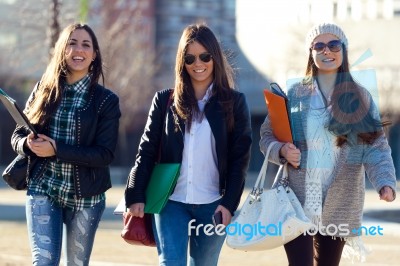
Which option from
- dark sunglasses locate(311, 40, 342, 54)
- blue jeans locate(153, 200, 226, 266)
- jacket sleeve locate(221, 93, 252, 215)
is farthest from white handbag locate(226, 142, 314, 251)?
dark sunglasses locate(311, 40, 342, 54)

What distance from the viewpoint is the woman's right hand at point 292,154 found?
6.27m

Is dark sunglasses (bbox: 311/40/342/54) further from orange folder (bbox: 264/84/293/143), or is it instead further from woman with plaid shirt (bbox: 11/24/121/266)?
woman with plaid shirt (bbox: 11/24/121/266)

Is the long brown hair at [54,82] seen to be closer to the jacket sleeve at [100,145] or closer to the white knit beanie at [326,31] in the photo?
the jacket sleeve at [100,145]

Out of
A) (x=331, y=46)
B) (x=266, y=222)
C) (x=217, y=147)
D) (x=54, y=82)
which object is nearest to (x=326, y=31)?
(x=331, y=46)

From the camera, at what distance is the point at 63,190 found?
21.1ft

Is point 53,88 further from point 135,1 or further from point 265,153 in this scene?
point 135,1

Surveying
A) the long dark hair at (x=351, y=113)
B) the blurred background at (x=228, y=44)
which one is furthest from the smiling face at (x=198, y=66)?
the blurred background at (x=228, y=44)

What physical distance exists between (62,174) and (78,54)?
779 millimetres

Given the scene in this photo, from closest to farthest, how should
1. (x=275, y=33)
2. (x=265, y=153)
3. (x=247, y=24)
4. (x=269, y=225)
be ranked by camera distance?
(x=269, y=225) → (x=265, y=153) → (x=275, y=33) → (x=247, y=24)

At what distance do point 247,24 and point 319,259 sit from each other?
62.5 metres

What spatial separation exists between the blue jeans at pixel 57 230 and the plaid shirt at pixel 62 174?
0.14ft

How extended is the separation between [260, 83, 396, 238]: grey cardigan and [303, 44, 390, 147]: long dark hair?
59mm

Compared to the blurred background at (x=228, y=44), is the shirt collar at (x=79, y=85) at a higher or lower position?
higher

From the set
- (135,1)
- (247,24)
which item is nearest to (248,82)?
(247,24)
